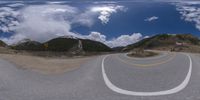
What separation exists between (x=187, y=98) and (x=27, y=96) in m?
3.26

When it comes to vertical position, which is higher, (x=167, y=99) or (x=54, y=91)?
(x=167, y=99)

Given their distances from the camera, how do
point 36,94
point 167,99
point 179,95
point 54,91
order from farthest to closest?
point 54,91
point 36,94
point 179,95
point 167,99

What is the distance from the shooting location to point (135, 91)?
7.88 metres

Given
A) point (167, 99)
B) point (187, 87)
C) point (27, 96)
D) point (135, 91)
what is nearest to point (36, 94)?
point (27, 96)

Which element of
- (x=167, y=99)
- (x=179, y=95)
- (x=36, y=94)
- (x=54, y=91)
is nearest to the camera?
(x=167, y=99)

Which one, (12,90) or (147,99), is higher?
(147,99)

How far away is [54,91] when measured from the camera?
819cm

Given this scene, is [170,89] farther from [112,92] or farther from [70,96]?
[70,96]

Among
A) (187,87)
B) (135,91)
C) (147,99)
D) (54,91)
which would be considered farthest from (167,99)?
(54,91)

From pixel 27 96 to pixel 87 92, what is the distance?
4.33ft

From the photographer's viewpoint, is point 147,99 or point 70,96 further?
point 70,96

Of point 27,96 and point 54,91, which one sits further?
point 54,91

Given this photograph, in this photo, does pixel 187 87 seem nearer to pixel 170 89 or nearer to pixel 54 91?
pixel 170 89

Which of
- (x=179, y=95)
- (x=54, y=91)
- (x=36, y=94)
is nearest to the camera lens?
(x=179, y=95)
